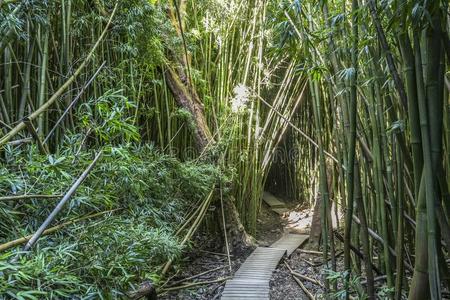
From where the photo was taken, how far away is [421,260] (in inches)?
51.1

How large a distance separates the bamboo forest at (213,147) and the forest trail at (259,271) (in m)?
0.03

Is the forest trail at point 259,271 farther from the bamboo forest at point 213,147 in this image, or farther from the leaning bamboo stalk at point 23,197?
the leaning bamboo stalk at point 23,197

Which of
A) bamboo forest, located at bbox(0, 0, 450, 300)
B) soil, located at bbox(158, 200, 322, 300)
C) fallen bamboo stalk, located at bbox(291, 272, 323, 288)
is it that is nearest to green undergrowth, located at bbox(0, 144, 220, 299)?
bamboo forest, located at bbox(0, 0, 450, 300)

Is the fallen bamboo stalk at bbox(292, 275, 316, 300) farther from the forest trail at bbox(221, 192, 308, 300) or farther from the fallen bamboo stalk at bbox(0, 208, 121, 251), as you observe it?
the fallen bamboo stalk at bbox(0, 208, 121, 251)

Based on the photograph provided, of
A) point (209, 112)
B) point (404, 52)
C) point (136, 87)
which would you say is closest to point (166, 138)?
point (209, 112)

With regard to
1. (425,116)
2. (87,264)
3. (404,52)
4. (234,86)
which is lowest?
(87,264)

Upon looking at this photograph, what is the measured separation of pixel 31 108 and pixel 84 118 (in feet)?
2.76

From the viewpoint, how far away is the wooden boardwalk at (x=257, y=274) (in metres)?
2.93

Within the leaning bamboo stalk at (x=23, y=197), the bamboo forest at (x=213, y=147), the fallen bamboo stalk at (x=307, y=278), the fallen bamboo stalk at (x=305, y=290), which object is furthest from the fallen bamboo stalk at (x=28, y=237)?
the fallen bamboo stalk at (x=307, y=278)

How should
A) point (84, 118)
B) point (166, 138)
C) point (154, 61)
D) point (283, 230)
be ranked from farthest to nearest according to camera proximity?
point (283, 230), point (166, 138), point (154, 61), point (84, 118)

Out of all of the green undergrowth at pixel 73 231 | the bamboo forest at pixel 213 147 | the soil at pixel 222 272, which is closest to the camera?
the green undergrowth at pixel 73 231

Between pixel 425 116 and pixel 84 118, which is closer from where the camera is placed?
pixel 425 116

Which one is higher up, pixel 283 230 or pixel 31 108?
pixel 31 108

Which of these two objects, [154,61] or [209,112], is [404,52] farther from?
[209,112]
